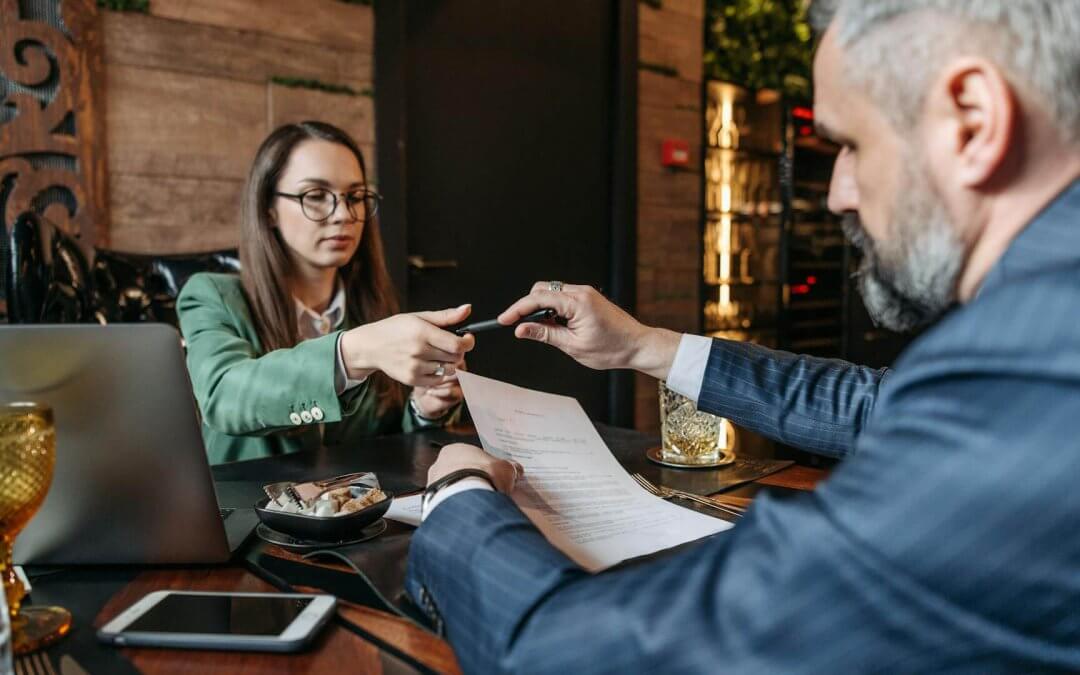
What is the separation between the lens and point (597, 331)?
1.31 meters

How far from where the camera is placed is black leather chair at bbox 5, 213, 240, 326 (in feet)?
5.38

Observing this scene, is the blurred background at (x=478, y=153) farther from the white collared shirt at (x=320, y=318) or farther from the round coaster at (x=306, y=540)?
the round coaster at (x=306, y=540)

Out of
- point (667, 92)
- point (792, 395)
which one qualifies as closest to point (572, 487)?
point (792, 395)

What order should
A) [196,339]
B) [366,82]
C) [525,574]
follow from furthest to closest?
[366,82]
[196,339]
[525,574]

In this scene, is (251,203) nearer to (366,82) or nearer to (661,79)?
(366,82)

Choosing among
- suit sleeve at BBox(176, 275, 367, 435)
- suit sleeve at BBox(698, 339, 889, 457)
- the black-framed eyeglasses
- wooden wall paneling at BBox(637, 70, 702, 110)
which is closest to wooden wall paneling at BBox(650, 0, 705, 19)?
wooden wall paneling at BBox(637, 70, 702, 110)

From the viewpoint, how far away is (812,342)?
198 inches

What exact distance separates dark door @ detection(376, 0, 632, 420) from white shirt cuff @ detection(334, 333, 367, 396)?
1799mm

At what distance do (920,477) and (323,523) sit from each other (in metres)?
0.58

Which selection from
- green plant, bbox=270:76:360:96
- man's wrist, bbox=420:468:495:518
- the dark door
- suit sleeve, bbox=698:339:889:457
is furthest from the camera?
the dark door

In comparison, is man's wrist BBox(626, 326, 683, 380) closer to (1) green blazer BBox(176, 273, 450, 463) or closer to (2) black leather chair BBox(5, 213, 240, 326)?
(1) green blazer BBox(176, 273, 450, 463)

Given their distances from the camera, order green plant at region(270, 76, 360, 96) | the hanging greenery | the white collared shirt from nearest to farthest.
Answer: the white collared shirt
green plant at region(270, 76, 360, 96)
the hanging greenery

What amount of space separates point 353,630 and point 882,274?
1.78 feet

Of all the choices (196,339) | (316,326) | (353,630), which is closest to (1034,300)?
(353,630)
